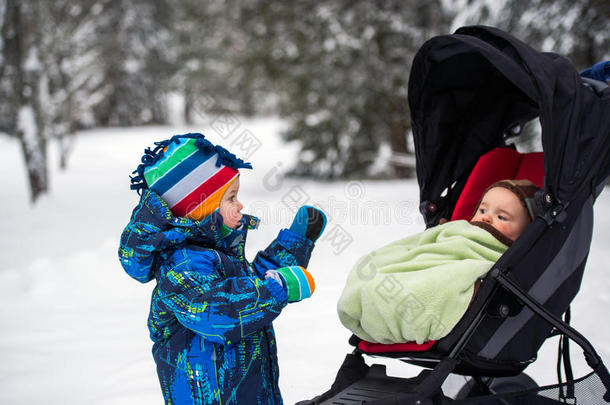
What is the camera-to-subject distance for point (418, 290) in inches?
69.9

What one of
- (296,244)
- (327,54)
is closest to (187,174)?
(296,244)

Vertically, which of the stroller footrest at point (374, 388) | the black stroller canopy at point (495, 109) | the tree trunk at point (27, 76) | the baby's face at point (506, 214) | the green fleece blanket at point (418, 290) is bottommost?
the tree trunk at point (27, 76)

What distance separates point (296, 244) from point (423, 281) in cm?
64

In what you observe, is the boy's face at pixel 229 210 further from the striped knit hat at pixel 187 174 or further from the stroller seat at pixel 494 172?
the stroller seat at pixel 494 172

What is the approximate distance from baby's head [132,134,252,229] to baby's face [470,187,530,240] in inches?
45.8

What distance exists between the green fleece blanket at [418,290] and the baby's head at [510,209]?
0.79 ft

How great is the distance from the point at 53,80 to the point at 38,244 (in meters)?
10.5

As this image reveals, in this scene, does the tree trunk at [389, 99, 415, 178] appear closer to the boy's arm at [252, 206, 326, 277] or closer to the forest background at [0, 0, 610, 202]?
the forest background at [0, 0, 610, 202]

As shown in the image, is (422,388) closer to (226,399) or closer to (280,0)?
(226,399)

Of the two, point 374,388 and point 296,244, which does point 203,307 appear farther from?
point 374,388

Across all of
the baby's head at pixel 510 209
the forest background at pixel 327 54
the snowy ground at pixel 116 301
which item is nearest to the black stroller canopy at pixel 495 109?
the baby's head at pixel 510 209

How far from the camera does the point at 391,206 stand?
7.81 metres

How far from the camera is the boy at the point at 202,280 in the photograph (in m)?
1.73

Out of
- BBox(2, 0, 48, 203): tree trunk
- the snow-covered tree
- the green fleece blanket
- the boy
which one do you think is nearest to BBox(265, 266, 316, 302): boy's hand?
the boy
